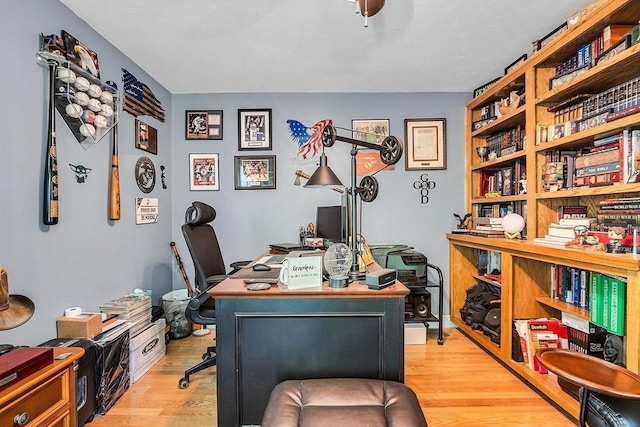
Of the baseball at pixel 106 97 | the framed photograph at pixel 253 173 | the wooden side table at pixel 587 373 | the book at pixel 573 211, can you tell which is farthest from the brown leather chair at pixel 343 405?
the framed photograph at pixel 253 173

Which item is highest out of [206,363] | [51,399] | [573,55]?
[573,55]

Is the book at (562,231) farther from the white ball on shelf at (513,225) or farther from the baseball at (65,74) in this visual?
the baseball at (65,74)

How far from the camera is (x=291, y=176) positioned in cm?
334

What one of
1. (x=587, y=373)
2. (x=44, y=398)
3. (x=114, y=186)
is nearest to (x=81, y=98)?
(x=114, y=186)

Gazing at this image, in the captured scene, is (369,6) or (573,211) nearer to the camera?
(369,6)

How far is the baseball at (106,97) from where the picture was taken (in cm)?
217

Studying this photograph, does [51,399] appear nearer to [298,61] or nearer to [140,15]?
[140,15]

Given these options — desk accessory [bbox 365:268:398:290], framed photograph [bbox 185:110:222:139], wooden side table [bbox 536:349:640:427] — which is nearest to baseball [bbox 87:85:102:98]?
framed photograph [bbox 185:110:222:139]

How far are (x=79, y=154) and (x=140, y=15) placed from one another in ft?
3.15

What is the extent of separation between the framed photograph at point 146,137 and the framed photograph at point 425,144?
2456mm

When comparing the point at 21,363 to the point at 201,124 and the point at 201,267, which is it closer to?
the point at 201,267

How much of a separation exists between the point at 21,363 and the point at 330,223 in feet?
7.04

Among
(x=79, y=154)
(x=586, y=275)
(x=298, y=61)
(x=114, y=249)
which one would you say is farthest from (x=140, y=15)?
(x=586, y=275)

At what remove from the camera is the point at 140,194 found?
2779mm
